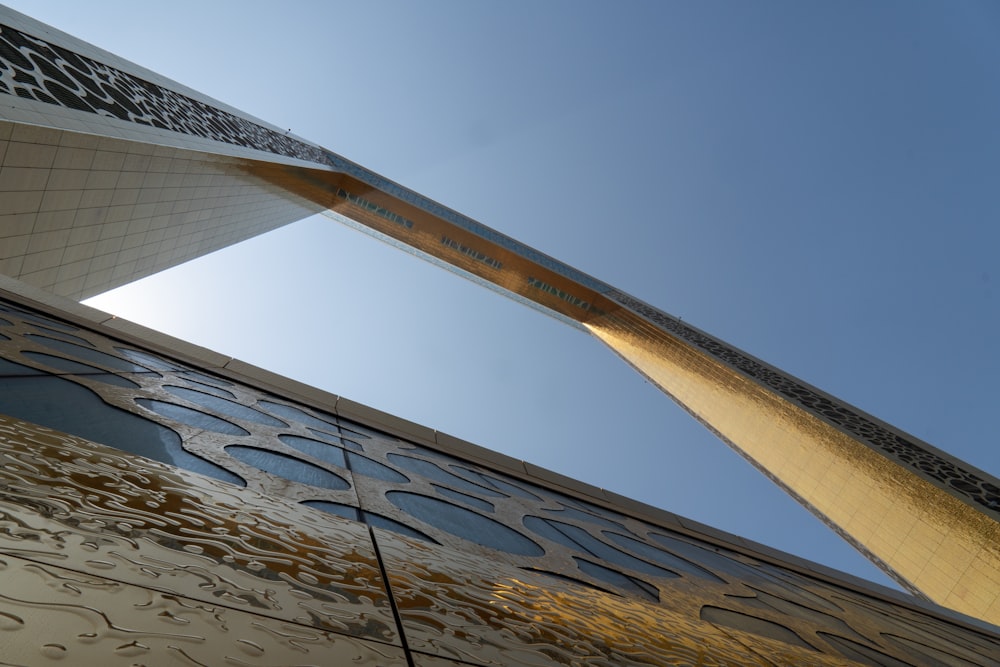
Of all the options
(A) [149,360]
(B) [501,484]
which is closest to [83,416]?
(A) [149,360]

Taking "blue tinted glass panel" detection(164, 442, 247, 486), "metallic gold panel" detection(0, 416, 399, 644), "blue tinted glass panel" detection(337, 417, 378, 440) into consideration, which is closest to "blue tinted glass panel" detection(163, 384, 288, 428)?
"blue tinted glass panel" detection(337, 417, 378, 440)

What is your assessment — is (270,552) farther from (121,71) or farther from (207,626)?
(121,71)

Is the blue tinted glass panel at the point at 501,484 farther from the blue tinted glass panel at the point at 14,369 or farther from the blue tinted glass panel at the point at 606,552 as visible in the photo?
the blue tinted glass panel at the point at 14,369

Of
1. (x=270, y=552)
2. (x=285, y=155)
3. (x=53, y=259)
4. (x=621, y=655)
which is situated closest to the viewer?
(x=270, y=552)

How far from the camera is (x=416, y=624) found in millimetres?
1489

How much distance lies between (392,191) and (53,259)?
15944mm

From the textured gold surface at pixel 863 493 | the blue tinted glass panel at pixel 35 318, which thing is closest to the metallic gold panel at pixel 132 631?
the blue tinted glass panel at pixel 35 318

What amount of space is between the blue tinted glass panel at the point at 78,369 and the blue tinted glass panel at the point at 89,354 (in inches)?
9.7

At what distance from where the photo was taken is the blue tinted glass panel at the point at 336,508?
252 cm

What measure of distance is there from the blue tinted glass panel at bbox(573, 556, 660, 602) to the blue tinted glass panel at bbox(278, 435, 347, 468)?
5.18ft

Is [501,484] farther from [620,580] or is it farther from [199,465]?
[199,465]

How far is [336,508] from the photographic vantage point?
8.63ft

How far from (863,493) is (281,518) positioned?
1359cm

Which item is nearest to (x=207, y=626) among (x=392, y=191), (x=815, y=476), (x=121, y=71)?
(x=121, y=71)
